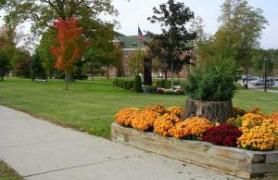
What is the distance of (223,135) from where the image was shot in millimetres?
7051

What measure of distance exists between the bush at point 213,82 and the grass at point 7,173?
355 cm

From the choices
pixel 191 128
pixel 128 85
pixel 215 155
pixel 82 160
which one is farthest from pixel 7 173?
pixel 128 85

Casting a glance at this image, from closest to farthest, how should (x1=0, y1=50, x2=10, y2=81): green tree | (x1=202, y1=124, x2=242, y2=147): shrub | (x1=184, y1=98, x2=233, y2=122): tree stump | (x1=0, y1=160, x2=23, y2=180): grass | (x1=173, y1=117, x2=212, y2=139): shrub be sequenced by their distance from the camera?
(x1=0, y1=160, x2=23, y2=180): grass, (x1=202, y1=124, x2=242, y2=147): shrub, (x1=173, y1=117, x2=212, y2=139): shrub, (x1=184, y1=98, x2=233, y2=122): tree stump, (x1=0, y1=50, x2=10, y2=81): green tree

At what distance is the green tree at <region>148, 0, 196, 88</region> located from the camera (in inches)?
1528

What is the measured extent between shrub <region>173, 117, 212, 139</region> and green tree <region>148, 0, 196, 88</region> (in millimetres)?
31459

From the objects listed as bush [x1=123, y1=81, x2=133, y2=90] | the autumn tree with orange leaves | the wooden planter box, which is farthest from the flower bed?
bush [x1=123, y1=81, x2=133, y2=90]

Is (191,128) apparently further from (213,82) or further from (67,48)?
(67,48)

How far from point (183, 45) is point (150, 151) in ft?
106

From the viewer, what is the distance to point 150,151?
324 inches

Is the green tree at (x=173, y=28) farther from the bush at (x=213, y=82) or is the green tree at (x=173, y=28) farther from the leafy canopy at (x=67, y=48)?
the bush at (x=213, y=82)

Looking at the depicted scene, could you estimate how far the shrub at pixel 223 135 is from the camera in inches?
272

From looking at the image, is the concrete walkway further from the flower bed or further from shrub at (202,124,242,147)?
shrub at (202,124,242,147)

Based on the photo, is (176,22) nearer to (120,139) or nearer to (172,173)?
(120,139)

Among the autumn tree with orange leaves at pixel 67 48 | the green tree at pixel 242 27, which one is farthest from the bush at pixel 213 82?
the green tree at pixel 242 27
